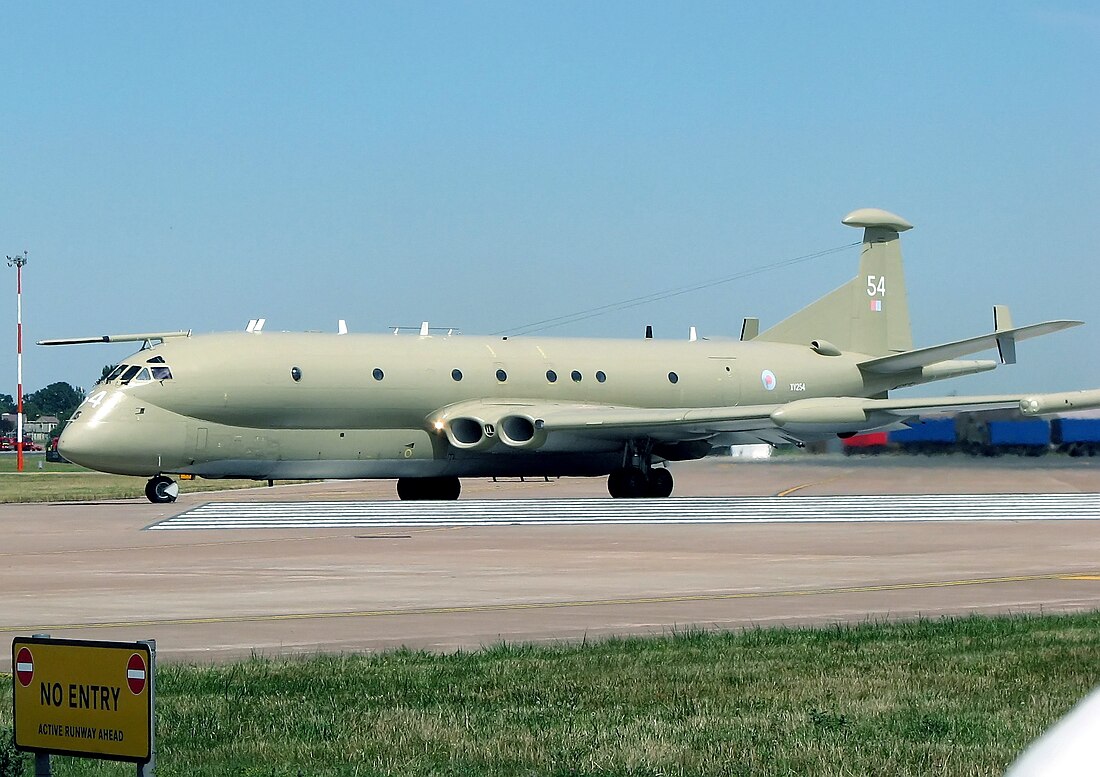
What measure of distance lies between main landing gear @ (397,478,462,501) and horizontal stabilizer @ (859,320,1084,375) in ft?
38.7

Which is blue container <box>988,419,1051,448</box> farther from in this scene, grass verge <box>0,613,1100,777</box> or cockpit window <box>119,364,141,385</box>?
grass verge <box>0,613,1100,777</box>

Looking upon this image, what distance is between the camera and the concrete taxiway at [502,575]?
1224cm

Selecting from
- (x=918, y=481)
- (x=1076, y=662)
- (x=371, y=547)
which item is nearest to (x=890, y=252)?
(x=918, y=481)

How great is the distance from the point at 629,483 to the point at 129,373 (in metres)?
11.4

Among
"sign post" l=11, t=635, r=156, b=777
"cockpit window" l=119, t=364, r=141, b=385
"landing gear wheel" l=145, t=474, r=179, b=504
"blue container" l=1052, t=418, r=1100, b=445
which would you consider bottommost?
"sign post" l=11, t=635, r=156, b=777

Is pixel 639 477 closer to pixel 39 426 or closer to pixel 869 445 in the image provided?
pixel 869 445

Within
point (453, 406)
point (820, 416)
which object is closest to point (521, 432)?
point (453, 406)

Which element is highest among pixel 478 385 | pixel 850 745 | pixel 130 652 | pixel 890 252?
pixel 890 252

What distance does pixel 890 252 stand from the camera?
45.1 meters

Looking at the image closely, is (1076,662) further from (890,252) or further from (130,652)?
(890,252)

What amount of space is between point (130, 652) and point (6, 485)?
159 feet

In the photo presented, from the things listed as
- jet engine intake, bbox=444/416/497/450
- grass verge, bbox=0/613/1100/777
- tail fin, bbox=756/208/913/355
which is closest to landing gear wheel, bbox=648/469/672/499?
jet engine intake, bbox=444/416/497/450

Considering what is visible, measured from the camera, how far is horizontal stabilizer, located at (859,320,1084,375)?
36125 mm

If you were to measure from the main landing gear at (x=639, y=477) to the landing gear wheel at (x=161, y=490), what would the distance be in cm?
981
